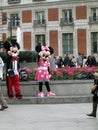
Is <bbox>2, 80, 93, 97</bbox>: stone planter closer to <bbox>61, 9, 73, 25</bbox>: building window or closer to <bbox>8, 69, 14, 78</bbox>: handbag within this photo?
<bbox>8, 69, 14, 78</bbox>: handbag

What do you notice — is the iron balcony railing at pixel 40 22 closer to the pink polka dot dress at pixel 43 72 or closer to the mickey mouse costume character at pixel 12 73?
the pink polka dot dress at pixel 43 72

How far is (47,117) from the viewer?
13.9 meters

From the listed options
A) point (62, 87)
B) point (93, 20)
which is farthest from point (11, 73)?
point (93, 20)

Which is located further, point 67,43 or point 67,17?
point 67,17

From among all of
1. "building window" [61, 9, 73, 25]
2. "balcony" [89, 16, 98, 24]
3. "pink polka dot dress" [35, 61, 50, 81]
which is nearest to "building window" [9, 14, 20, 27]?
"building window" [61, 9, 73, 25]

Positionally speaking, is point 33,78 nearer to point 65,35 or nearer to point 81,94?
point 81,94

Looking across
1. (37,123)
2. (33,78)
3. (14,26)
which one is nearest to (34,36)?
(14,26)

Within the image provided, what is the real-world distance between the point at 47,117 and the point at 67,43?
4884 centimetres

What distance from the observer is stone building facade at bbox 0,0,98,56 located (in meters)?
61.4

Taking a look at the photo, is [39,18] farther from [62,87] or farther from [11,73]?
[11,73]

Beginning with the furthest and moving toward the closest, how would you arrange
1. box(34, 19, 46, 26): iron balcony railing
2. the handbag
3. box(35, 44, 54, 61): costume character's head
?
box(34, 19, 46, 26): iron balcony railing
box(35, 44, 54, 61): costume character's head
the handbag

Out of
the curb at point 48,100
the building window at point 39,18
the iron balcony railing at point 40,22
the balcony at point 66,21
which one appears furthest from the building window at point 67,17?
the curb at point 48,100

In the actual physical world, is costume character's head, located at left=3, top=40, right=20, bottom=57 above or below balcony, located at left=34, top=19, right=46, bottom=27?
below

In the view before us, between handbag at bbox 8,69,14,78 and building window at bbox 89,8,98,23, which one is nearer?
handbag at bbox 8,69,14,78
